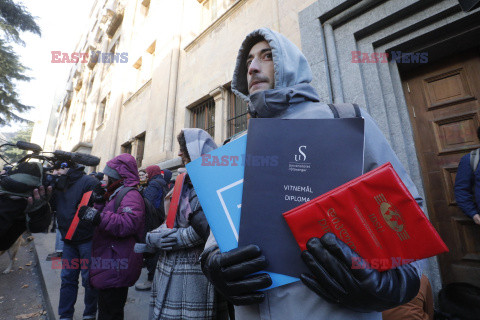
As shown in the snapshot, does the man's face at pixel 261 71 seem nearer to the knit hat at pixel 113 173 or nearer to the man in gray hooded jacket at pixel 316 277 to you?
the man in gray hooded jacket at pixel 316 277

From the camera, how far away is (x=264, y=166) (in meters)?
0.78

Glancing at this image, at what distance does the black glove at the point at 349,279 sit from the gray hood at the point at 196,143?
155 centimetres

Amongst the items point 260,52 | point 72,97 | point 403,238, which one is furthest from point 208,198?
point 72,97

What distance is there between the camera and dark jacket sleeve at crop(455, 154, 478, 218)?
86.3 inches

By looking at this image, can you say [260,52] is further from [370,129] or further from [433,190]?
[433,190]

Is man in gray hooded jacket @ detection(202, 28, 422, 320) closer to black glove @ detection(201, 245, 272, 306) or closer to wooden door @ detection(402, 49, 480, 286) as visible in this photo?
black glove @ detection(201, 245, 272, 306)

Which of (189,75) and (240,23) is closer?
(240,23)

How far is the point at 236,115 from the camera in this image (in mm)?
5312

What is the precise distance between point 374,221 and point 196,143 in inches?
68.1

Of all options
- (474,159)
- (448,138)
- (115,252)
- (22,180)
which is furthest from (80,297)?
(448,138)

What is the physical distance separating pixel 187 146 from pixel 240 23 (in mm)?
4507

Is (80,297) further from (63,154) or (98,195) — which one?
(63,154)

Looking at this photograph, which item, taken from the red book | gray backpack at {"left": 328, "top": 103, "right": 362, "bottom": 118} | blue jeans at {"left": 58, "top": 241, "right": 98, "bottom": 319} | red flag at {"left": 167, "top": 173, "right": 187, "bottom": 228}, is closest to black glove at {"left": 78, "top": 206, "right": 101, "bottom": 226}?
red flag at {"left": 167, "top": 173, "right": 187, "bottom": 228}

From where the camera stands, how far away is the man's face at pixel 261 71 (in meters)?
1.28
